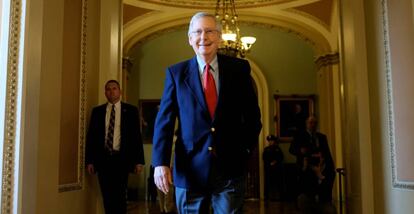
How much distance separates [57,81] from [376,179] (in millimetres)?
2572

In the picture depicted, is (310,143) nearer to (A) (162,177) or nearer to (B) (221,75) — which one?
(B) (221,75)

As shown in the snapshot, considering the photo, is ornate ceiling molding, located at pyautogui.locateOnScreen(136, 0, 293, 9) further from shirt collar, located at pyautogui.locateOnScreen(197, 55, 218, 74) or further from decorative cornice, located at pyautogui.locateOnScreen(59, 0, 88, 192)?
shirt collar, located at pyautogui.locateOnScreen(197, 55, 218, 74)

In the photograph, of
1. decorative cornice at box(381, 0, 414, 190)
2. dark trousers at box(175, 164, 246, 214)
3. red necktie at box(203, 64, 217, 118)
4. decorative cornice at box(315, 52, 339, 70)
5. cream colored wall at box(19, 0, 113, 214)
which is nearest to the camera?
dark trousers at box(175, 164, 246, 214)

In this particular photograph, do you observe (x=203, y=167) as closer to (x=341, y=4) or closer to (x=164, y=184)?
(x=164, y=184)

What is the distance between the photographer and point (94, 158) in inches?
164

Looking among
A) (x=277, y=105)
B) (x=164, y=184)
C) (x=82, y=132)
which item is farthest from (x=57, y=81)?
(x=277, y=105)

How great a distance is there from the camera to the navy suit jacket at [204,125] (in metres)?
2.17

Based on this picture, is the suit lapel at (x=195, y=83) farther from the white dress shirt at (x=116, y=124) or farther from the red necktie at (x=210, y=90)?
the white dress shirt at (x=116, y=124)

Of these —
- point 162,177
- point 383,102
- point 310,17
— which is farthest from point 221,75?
point 310,17

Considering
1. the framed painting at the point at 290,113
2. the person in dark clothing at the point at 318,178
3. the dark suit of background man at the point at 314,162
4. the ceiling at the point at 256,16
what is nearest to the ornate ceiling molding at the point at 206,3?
the ceiling at the point at 256,16

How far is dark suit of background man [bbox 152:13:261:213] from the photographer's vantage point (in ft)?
7.08

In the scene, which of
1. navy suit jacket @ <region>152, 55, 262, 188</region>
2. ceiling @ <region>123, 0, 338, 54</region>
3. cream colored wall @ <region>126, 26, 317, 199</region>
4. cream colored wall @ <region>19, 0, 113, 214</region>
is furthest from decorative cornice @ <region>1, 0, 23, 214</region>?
cream colored wall @ <region>126, 26, 317, 199</region>

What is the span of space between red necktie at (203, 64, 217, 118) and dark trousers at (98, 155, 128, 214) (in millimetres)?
2140

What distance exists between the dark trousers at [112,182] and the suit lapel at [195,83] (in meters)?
2.10
